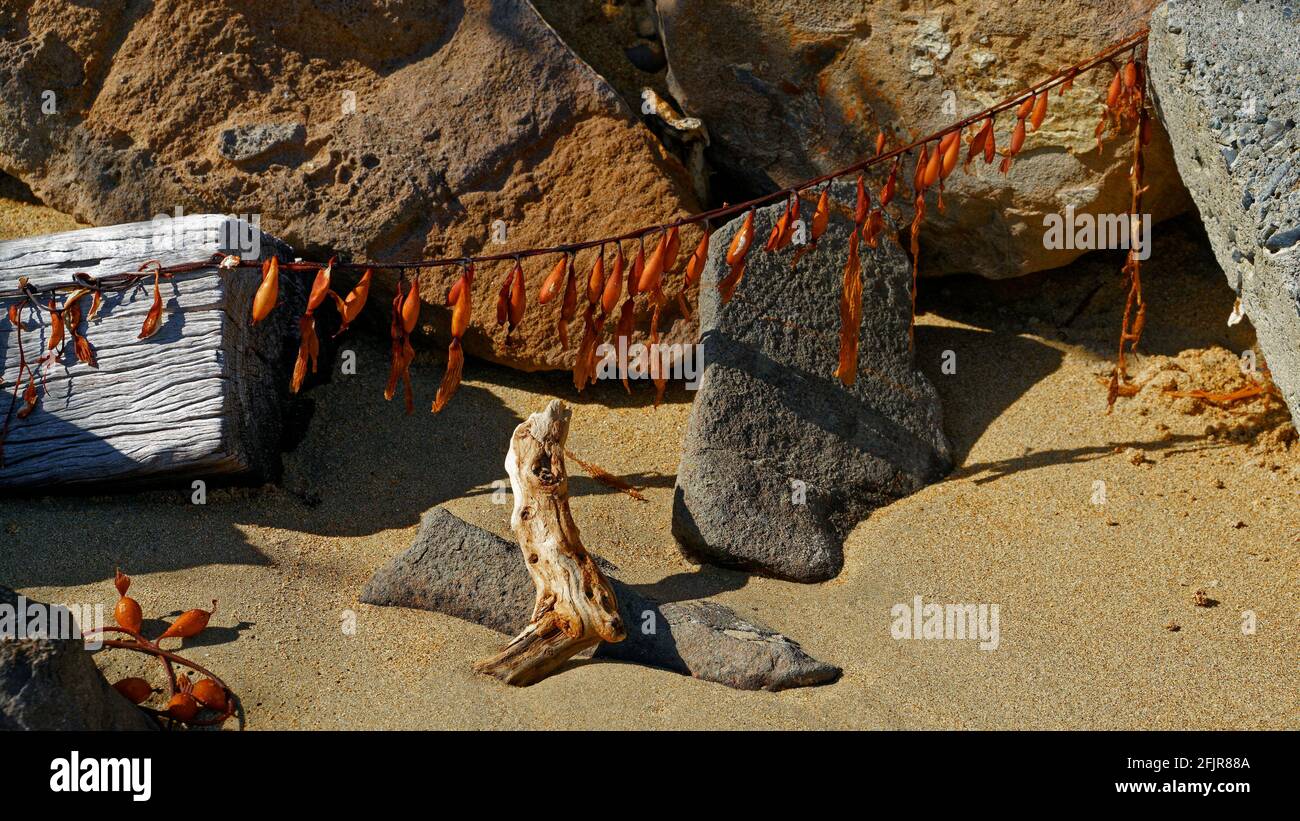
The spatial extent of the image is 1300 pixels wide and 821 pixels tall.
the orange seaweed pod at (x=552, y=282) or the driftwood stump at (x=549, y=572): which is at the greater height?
the orange seaweed pod at (x=552, y=282)

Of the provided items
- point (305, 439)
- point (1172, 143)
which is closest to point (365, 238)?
point (305, 439)

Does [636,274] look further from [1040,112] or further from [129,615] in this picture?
[129,615]

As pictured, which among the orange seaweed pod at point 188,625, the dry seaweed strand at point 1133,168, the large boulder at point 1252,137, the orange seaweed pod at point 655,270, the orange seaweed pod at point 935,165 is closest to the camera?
the orange seaweed pod at point 188,625

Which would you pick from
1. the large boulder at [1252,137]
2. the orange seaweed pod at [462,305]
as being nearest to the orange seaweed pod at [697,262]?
the orange seaweed pod at [462,305]

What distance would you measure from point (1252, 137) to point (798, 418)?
1695mm

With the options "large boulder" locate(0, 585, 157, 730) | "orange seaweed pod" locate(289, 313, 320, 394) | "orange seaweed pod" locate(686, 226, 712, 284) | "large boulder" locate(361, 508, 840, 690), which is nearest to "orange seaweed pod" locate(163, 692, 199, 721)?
"large boulder" locate(0, 585, 157, 730)

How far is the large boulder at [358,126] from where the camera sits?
509 centimetres

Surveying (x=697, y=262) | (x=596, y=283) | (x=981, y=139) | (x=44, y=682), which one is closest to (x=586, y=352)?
(x=596, y=283)

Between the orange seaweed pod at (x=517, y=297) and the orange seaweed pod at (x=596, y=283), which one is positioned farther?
the orange seaweed pod at (x=596, y=283)

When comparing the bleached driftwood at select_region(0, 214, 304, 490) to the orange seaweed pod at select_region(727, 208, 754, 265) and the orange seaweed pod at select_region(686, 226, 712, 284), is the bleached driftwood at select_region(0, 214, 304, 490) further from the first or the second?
the orange seaweed pod at select_region(727, 208, 754, 265)

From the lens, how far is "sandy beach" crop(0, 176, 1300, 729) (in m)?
3.49

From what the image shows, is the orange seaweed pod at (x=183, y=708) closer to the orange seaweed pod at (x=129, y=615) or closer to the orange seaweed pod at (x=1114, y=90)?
the orange seaweed pod at (x=129, y=615)

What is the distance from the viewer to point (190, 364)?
4336mm

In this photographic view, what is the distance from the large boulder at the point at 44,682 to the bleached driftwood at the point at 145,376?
4.44ft
